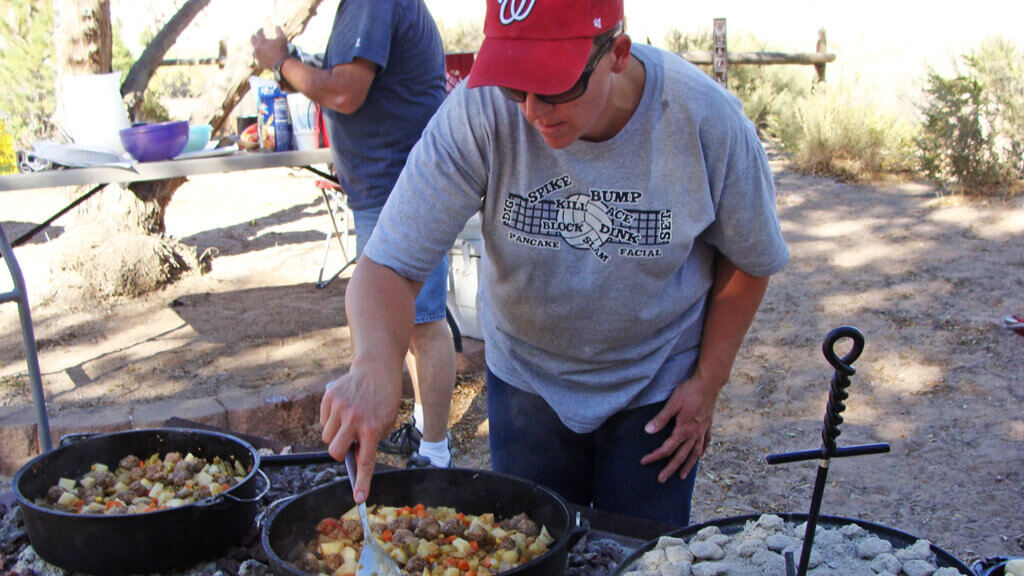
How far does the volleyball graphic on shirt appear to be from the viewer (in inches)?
68.2

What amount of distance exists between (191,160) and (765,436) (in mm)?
3113

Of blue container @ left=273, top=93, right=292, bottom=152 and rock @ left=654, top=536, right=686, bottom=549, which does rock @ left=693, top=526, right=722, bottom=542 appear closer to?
rock @ left=654, top=536, right=686, bottom=549

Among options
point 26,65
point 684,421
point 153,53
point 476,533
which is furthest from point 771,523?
point 26,65

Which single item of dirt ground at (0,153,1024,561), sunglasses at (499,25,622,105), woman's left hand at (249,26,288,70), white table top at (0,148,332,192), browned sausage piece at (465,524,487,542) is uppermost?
woman's left hand at (249,26,288,70)

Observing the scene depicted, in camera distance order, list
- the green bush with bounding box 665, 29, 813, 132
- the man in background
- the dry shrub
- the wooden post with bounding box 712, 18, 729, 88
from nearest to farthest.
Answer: the man in background
the dry shrub
the wooden post with bounding box 712, 18, 729, 88
the green bush with bounding box 665, 29, 813, 132

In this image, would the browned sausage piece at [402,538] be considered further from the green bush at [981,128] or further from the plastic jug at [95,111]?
the green bush at [981,128]

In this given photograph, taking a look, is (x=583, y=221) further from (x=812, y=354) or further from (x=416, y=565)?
(x=812, y=354)

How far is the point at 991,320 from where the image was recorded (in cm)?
545

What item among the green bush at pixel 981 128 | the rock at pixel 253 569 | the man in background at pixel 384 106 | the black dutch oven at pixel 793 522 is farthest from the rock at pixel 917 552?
the green bush at pixel 981 128

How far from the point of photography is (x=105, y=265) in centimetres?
623

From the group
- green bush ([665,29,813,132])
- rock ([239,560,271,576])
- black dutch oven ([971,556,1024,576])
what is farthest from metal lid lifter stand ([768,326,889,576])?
green bush ([665,29,813,132])

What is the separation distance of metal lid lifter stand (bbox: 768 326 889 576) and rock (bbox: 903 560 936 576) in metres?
0.17

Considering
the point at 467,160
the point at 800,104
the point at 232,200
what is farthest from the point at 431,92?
the point at 800,104

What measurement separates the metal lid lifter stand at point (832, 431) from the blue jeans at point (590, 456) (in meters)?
0.68
